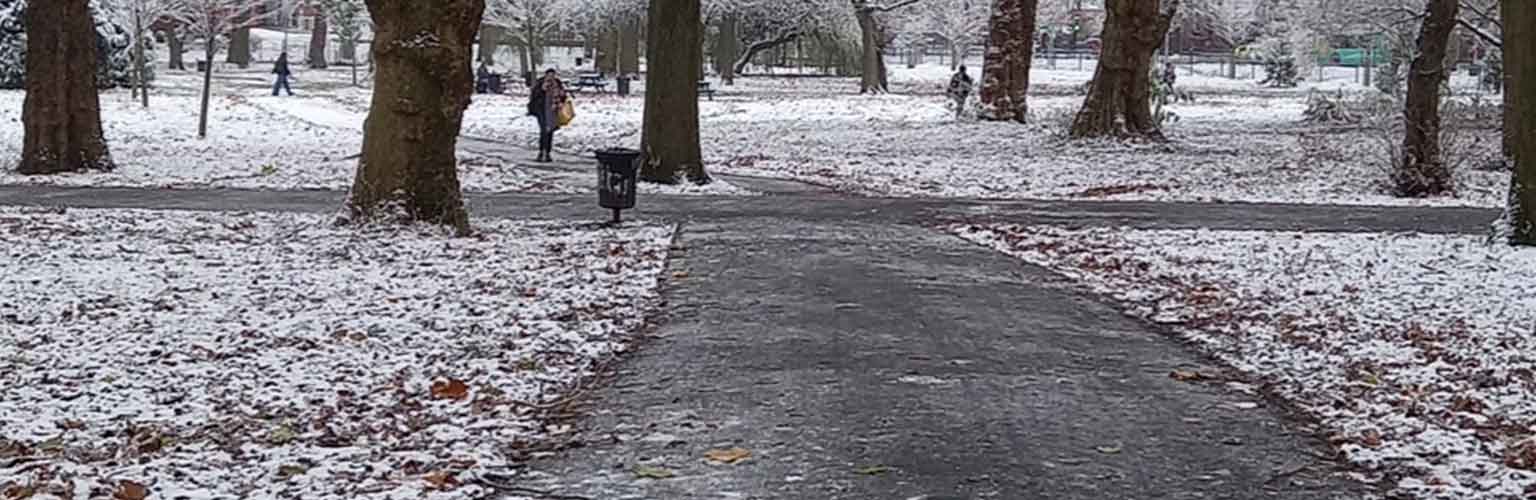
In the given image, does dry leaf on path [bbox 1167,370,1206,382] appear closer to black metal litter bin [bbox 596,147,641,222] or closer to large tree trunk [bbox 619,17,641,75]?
black metal litter bin [bbox 596,147,641,222]

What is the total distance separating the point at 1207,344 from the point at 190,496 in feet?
17.9

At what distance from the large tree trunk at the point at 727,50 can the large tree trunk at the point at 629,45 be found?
2.68 m

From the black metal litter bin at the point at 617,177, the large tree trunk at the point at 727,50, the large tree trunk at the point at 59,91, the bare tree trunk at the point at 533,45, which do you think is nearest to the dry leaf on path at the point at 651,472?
the black metal litter bin at the point at 617,177

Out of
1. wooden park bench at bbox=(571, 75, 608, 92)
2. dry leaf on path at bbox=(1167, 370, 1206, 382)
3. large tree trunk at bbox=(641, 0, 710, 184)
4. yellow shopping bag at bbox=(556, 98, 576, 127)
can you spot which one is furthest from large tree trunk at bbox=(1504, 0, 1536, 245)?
wooden park bench at bbox=(571, 75, 608, 92)

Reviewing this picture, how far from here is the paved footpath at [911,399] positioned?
619 centimetres

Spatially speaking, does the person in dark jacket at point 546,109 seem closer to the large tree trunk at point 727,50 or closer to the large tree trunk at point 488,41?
the large tree trunk at point 727,50

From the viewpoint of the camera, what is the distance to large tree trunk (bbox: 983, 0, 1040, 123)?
104ft

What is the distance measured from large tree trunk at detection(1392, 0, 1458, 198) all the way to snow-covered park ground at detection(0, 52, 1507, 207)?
0.29 m

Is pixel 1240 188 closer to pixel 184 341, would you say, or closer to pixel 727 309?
pixel 727 309

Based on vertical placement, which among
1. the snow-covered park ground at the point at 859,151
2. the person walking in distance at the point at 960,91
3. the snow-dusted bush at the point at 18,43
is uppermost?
the snow-dusted bush at the point at 18,43

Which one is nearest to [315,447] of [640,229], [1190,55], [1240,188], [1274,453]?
[1274,453]

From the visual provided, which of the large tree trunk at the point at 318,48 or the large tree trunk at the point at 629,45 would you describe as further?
the large tree trunk at the point at 318,48

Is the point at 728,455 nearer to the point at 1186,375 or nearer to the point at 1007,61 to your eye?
the point at 1186,375

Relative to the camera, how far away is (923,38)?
90.0 m
